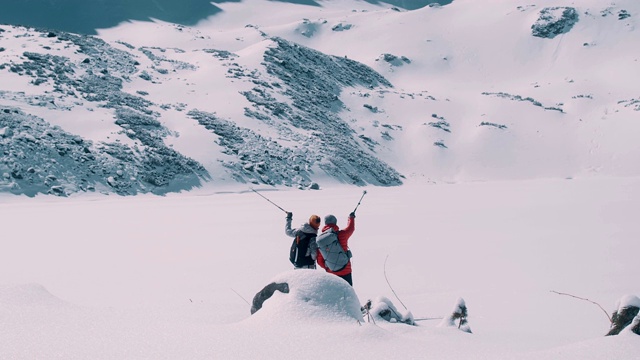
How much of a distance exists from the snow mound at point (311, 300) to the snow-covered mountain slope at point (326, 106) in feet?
91.2

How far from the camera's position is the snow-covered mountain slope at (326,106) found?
35.0 m

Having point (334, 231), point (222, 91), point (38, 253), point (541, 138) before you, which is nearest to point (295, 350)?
point (334, 231)

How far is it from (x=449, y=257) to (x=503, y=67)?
7665cm

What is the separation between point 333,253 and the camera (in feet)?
24.7

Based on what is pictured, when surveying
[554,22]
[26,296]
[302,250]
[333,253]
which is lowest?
[554,22]

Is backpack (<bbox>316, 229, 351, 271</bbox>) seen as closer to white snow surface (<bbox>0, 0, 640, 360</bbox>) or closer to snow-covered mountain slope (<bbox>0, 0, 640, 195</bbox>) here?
white snow surface (<bbox>0, 0, 640, 360</bbox>)

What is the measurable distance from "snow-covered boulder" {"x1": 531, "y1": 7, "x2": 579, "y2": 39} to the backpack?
296 feet

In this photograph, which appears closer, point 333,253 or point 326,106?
point 333,253

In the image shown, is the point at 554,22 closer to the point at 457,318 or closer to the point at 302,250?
the point at 302,250

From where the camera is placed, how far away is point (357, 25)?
10100 cm

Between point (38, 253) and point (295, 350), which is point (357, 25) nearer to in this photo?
point (38, 253)

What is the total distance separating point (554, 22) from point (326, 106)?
51306mm

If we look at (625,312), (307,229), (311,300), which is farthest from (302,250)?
(625,312)

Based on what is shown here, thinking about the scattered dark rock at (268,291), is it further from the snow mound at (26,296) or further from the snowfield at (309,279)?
the snow mound at (26,296)
